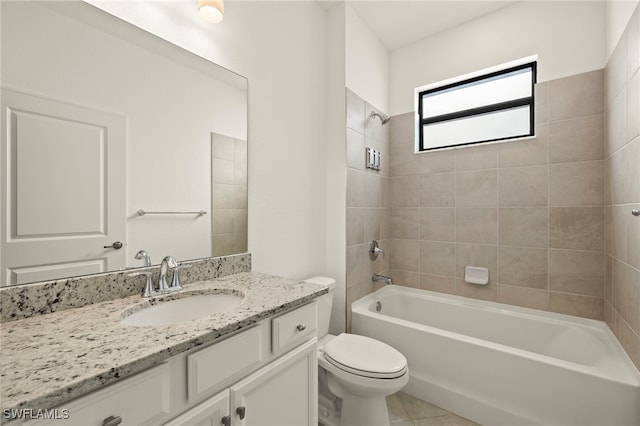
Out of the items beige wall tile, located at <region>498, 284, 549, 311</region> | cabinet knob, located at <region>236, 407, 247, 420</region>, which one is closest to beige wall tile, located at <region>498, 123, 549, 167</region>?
beige wall tile, located at <region>498, 284, 549, 311</region>

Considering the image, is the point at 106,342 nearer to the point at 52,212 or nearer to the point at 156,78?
the point at 52,212

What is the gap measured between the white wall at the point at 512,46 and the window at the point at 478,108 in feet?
0.31

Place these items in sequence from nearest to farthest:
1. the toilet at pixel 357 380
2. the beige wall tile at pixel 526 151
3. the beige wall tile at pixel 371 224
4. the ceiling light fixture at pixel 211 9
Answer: the ceiling light fixture at pixel 211 9, the toilet at pixel 357 380, the beige wall tile at pixel 526 151, the beige wall tile at pixel 371 224

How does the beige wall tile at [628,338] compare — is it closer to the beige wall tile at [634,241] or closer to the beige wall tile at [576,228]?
the beige wall tile at [634,241]

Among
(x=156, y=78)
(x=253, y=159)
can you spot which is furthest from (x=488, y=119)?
(x=156, y=78)

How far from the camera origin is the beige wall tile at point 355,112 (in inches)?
82.4

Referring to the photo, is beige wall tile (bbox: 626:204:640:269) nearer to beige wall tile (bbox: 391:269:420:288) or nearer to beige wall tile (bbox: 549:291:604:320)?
beige wall tile (bbox: 549:291:604:320)

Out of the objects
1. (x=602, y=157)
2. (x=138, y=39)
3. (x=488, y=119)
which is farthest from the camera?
(x=488, y=119)

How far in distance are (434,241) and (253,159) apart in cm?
177

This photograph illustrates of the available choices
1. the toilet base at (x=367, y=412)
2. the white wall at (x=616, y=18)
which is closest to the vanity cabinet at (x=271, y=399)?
the toilet base at (x=367, y=412)

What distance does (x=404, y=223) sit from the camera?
2.62 meters

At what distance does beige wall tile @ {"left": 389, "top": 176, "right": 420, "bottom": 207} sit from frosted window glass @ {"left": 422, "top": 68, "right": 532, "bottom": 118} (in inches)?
26.2

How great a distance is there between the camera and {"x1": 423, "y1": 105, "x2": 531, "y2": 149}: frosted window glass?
7.20 ft

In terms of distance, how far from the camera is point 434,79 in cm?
246
